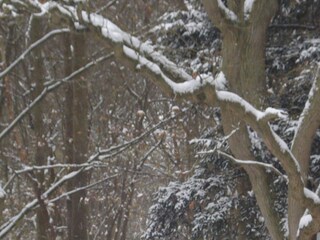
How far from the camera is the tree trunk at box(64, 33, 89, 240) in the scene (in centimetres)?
934

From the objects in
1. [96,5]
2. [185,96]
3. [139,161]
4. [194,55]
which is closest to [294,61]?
[194,55]

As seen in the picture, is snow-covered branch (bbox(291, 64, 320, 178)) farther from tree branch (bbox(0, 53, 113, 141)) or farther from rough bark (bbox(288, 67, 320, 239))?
tree branch (bbox(0, 53, 113, 141))

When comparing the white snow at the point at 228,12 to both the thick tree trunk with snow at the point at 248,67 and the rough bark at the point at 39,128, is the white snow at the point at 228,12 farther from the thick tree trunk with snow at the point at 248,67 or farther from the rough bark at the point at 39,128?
the rough bark at the point at 39,128

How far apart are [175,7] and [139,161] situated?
10.1 ft

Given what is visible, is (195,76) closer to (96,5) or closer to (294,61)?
(294,61)

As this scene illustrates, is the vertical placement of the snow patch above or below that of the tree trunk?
below

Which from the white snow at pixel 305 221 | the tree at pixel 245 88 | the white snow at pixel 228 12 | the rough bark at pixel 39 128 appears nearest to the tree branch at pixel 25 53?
the rough bark at pixel 39 128

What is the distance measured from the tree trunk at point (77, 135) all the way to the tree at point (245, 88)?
237 cm

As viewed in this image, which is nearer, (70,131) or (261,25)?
(261,25)

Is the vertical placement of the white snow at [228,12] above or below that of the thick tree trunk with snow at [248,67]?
above

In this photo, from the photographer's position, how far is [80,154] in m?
9.41

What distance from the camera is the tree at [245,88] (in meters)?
6.05

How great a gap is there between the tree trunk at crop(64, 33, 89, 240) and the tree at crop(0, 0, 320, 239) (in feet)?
7.76

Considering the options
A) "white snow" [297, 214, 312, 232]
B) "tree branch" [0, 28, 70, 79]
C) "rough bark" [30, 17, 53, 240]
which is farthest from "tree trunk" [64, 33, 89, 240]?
"white snow" [297, 214, 312, 232]
